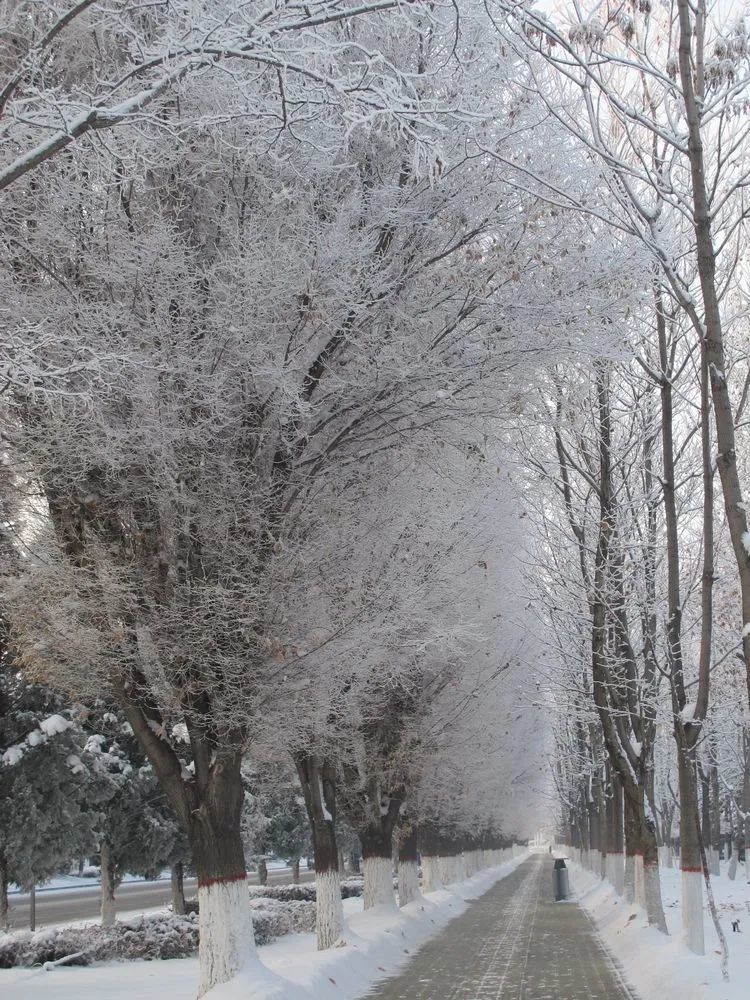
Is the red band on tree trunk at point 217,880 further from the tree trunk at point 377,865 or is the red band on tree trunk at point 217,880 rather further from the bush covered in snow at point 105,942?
the tree trunk at point 377,865

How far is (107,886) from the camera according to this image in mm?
24047

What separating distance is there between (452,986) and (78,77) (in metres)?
11.6

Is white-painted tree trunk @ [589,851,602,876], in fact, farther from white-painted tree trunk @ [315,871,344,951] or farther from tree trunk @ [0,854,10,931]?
white-painted tree trunk @ [315,871,344,951]

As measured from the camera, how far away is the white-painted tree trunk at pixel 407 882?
25.7 meters

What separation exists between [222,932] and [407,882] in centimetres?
1664

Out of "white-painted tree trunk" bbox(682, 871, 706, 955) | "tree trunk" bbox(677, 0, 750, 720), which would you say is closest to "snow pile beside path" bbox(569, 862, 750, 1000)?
"white-painted tree trunk" bbox(682, 871, 706, 955)

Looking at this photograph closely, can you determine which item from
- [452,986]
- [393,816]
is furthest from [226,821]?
[393,816]

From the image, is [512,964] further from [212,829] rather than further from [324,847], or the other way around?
[212,829]

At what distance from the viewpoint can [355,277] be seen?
9.20 metres

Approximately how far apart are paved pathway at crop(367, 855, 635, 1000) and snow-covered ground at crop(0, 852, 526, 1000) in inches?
16.4

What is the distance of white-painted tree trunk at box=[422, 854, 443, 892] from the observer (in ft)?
112

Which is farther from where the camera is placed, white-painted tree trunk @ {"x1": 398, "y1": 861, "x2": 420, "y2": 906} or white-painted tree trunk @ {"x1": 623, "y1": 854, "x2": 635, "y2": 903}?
white-painted tree trunk @ {"x1": 398, "y1": 861, "x2": 420, "y2": 906}

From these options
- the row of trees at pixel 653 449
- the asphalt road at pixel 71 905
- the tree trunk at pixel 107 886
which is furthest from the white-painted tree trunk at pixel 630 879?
the asphalt road at pixel 71 905

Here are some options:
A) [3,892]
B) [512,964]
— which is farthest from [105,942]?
[512,964]
